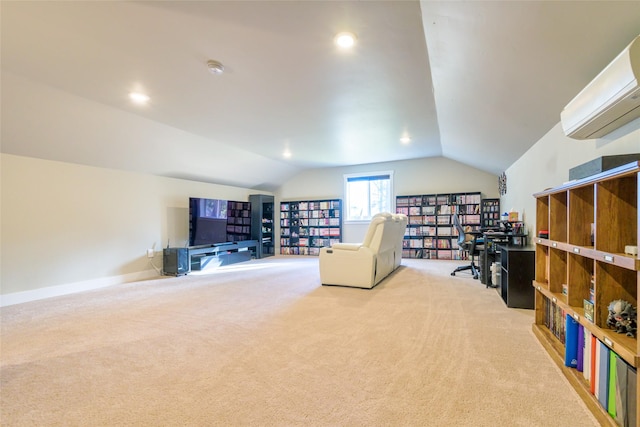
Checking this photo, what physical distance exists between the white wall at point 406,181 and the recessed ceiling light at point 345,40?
17.7 feet

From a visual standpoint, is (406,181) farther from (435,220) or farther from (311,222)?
(311,222)

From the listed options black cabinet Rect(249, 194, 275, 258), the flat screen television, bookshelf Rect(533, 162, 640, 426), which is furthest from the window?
bookshelf Rect(533, 162, 640, 426)

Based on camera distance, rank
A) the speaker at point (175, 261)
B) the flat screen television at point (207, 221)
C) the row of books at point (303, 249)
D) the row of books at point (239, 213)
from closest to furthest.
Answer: the speaker at point (175, 261), the flat screen television at point (207, 221), the row of books at point (239, 213), the row of books at point (303, 249)

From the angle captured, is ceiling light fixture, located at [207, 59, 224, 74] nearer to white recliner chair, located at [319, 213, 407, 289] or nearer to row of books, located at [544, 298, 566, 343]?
white recliner chair, located at [319, 213, 407, 289]

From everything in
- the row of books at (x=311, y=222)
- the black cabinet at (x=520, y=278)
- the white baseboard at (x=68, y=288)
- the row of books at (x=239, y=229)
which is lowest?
the white baseboard at (x=68, y=288)

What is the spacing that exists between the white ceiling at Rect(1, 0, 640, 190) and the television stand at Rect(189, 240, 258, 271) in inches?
78.0

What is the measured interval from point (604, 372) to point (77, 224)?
5.85 m

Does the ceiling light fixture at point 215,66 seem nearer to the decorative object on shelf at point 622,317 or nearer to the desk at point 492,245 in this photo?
the decorative object on shelf at point 622,317

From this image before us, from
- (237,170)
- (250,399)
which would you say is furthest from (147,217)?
(250,399)

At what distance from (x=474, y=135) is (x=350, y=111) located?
1974 millimetres

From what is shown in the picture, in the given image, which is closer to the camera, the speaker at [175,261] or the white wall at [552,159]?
the white wall at [552,159]

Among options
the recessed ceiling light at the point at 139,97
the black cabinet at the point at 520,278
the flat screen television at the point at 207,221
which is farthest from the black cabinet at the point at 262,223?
the black cabinet at the point at 520,278

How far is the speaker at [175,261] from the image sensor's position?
522 centimetres

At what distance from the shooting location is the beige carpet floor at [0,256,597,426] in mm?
1442
